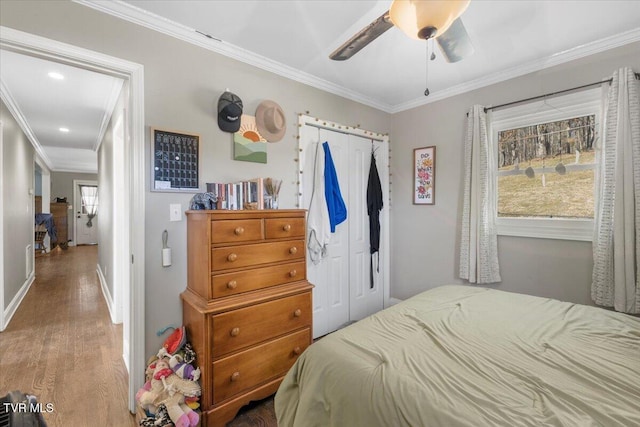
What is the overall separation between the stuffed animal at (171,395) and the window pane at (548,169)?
286cm

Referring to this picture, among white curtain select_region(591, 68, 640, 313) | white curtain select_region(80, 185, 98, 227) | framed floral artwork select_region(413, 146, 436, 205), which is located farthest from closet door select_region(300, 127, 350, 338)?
white curtain select_region(80, 185, 98, 227)

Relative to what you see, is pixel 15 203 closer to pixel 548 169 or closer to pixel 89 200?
pixel 548 169

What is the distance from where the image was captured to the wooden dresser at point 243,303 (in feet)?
5.39

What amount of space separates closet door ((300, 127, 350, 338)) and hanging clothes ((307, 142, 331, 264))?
2.0 inches

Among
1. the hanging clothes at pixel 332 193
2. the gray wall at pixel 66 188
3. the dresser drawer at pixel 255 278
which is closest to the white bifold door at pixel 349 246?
the hanging clothes at pixel 332 193

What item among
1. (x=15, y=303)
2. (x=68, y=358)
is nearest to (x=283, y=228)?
(x=68, y=358)

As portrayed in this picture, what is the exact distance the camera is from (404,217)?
11.1 feet

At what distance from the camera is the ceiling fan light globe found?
1.01 m

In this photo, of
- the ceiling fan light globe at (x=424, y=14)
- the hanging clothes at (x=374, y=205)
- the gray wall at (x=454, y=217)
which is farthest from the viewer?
the hanging clothes at (x=374, y=205)

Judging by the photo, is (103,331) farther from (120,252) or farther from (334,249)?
(334,249)

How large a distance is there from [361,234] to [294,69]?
1829 mm

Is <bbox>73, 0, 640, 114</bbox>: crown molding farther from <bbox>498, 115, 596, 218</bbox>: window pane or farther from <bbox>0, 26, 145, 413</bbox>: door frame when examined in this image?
<bbox>498, 115, 596, 218</bbox>: window pane

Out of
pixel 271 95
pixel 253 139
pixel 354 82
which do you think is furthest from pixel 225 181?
pixel 354 82

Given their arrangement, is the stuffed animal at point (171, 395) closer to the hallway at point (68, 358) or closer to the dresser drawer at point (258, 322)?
the dresser drawer at point (258, 322)
